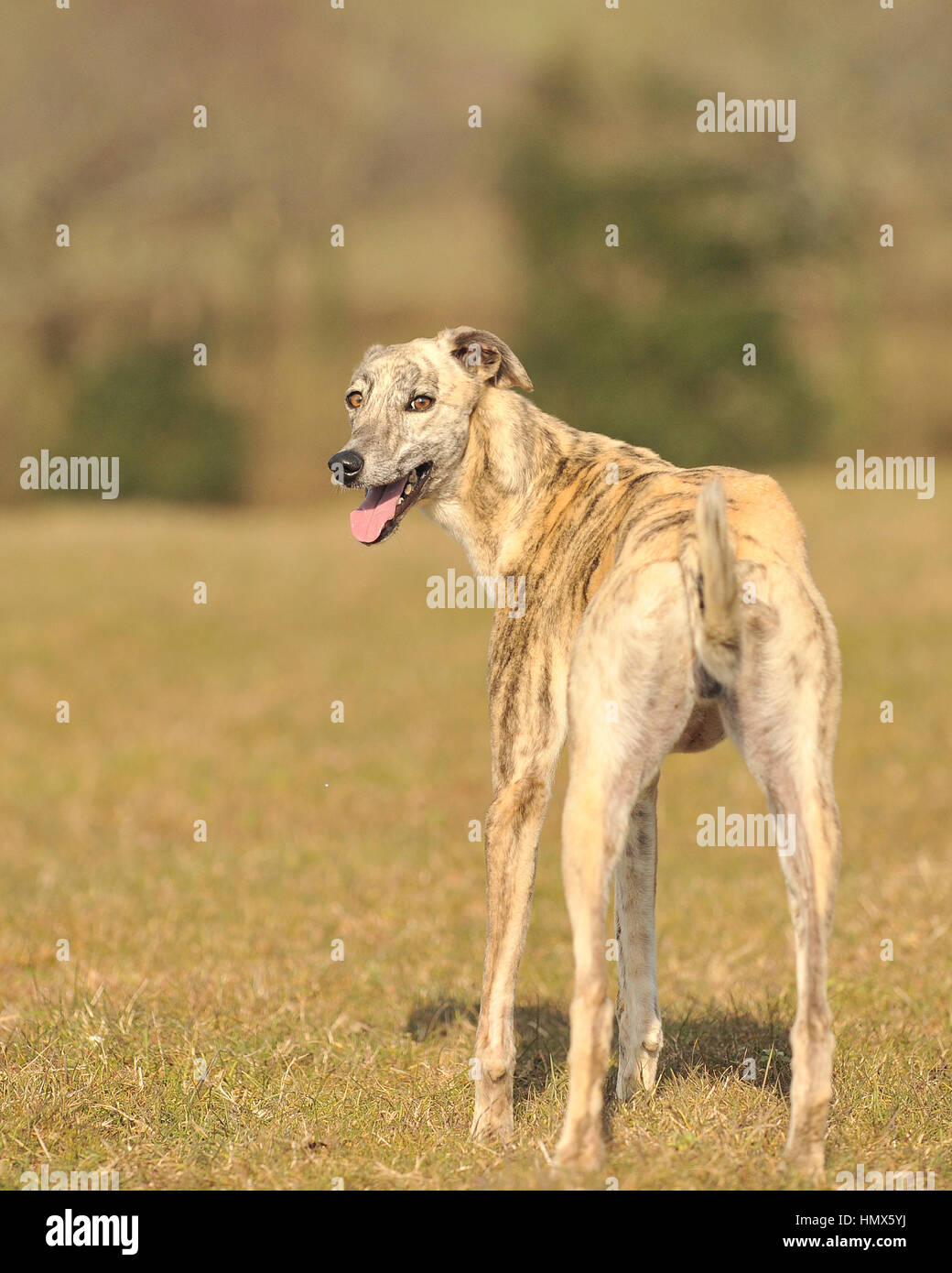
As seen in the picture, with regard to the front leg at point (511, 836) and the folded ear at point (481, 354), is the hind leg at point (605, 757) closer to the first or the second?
the front leg at point (511, 836)

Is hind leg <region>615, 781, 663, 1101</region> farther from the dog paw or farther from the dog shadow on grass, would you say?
the dog paw

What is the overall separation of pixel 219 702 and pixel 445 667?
2872 millimetres

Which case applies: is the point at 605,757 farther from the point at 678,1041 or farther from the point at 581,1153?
the point at 678,1041

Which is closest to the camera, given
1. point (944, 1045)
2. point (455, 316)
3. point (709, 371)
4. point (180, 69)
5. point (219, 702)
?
point (944, 1045)

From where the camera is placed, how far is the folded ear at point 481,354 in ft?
18.4

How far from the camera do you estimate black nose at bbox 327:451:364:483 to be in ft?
17.0

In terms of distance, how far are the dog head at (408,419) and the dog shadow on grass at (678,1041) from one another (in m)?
2.19

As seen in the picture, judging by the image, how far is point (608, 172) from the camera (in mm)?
40938

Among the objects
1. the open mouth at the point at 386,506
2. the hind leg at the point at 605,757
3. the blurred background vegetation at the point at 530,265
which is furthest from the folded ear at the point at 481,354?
the blurred background vegetation at the point at 530,265

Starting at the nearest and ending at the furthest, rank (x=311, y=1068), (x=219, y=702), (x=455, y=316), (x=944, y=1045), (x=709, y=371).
→ (x=311, y=1068)
(x=944, y=1045)
(x=219, y=702)
(x=709, y=371)
(x=455, y=316)

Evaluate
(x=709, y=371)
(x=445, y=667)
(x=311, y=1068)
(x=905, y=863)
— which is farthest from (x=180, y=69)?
(x=311, y=1068)

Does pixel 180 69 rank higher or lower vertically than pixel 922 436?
higher

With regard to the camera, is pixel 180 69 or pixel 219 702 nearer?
pixel 219 702

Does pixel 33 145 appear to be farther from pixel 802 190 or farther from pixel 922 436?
pixel 922 436
